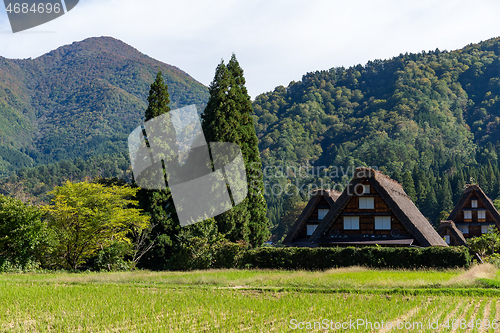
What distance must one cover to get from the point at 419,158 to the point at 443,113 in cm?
2548

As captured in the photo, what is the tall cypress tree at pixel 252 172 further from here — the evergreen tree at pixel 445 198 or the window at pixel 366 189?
the evergreen tree at pixel 445 198

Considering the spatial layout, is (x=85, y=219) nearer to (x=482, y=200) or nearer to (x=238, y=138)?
(x=238, y=138)

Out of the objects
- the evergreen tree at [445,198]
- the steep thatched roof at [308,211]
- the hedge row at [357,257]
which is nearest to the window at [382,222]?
the hedge row at [357,257]

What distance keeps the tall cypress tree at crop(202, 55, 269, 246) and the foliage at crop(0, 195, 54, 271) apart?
11.0 m

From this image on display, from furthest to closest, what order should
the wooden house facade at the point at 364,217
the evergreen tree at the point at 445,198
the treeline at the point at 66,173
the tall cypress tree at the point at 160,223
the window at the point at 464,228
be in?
the treeline at the point at 66,173 < the evergreen tree at the point at 445,198 < the window at the point at 464,228 < the tall cypress tree at the point at 160,223 < the wooden house facade at the point at 364,217

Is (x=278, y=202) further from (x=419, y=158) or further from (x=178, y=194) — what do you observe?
(x=178, y=194)

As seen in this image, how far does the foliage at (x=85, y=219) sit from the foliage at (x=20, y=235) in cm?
174

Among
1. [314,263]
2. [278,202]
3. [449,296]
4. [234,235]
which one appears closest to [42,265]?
[234,235]

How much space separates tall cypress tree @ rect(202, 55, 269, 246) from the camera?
3219 centimetres

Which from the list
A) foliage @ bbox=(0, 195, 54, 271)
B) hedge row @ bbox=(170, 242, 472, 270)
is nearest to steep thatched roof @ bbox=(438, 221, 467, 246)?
hedge row @ bbox=(170, 242, 472, 270)

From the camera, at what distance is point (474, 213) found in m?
51.2

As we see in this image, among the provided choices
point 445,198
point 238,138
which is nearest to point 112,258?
point 238,138

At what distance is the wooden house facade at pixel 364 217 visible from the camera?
29.4 metres

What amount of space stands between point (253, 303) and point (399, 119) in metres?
111
